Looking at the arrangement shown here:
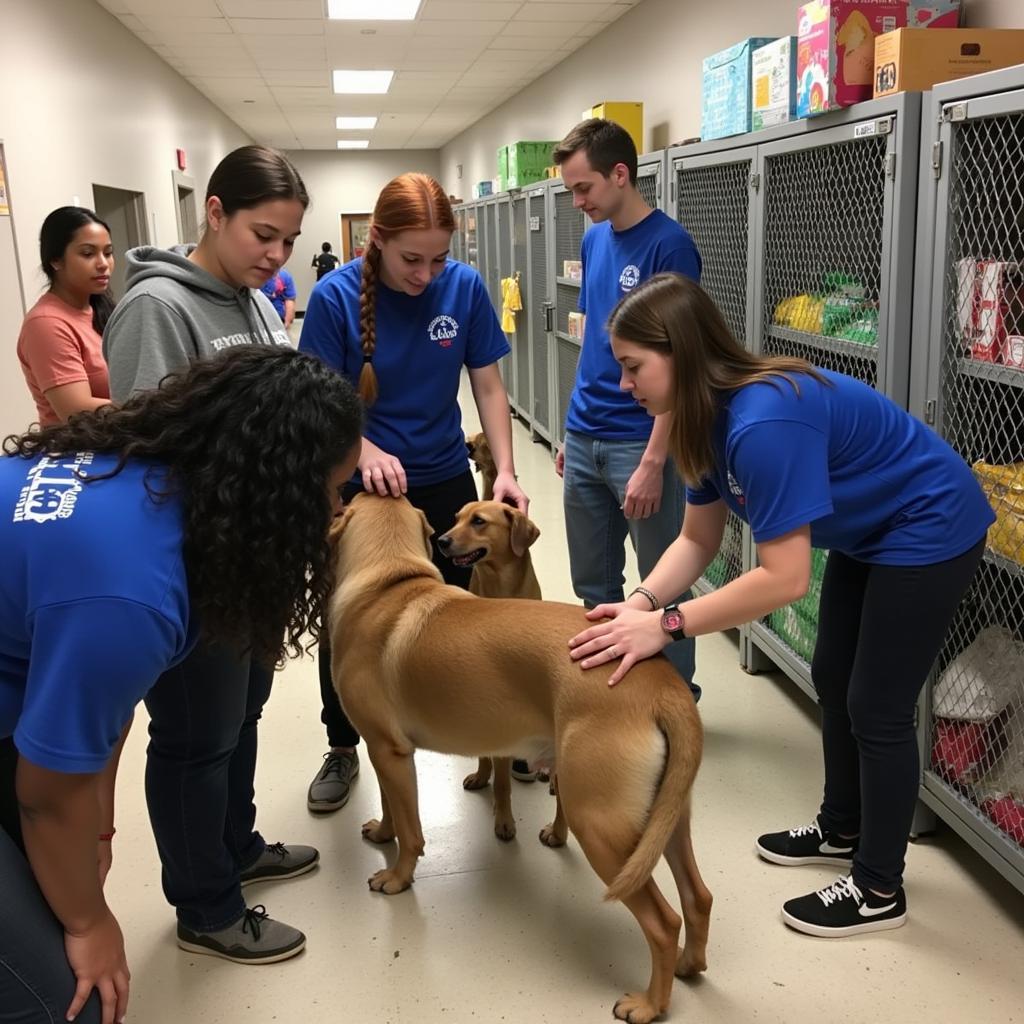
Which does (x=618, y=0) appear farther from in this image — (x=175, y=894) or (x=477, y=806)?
(x=175, y=894)

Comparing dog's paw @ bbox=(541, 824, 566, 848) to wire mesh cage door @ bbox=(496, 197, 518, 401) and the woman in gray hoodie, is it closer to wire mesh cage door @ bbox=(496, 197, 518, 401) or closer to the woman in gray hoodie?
the woman in gray hoodie

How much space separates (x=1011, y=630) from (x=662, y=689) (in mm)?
1089

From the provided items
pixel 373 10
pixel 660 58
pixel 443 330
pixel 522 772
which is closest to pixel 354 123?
pixel 373 10

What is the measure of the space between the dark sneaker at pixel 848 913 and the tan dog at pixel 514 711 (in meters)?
0.30

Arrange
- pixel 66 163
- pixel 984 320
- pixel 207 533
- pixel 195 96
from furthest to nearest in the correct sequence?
pixel 195 96, pixel 66 163, pixel 984 320, pixel 207 533

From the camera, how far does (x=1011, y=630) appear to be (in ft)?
7.42

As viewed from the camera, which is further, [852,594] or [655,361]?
[852,594]

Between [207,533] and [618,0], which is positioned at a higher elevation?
[618,0]

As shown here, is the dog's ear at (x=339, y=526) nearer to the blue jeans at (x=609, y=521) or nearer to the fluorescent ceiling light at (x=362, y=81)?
the blue jeans at (x=609, y=521)

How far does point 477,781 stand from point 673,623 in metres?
1.19

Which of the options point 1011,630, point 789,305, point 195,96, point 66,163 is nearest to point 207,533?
point 1011,630

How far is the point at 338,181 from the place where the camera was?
63.2 feet

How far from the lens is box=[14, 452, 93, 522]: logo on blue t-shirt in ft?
3.59

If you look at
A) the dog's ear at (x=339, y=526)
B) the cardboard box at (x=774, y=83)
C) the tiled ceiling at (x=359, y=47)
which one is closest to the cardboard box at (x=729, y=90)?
the cardboard box at (x=774, y=83)
